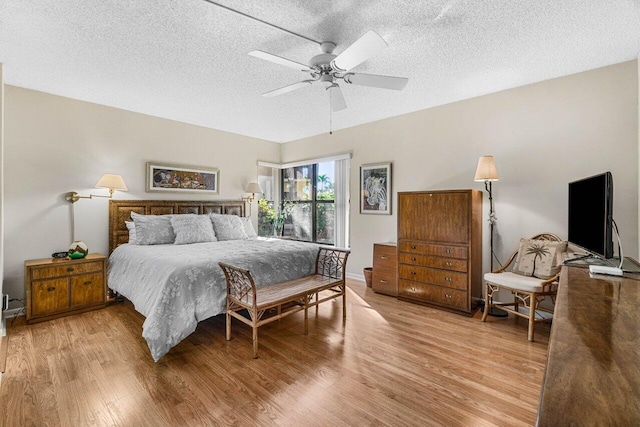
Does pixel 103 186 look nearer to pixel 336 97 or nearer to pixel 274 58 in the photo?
pixel 274 58

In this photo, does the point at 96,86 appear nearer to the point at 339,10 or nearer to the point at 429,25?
the point at 339,10

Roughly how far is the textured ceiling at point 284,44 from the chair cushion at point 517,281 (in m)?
2.08

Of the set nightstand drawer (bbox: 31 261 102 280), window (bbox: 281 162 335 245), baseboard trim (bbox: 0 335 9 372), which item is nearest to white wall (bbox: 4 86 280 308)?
nightstand drawer (bbox: 31 261 102 280)

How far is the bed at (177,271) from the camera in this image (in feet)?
8.19

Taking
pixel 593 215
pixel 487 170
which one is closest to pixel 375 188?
pixel 487 170

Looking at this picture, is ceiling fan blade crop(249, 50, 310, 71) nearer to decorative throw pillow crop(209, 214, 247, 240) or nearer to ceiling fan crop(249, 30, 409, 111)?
ceiling fan crop(249, 30, 409, 111)

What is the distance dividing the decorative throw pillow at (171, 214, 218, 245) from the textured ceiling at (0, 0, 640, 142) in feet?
5.21

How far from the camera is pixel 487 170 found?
3.35 meters

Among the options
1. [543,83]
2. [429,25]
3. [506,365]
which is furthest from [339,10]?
[506,365]

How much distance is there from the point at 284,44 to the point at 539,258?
324 cm

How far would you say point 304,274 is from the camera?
3.57m

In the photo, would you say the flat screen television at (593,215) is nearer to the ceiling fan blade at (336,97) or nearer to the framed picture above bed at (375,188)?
the ceiling fan blade at (336,97)

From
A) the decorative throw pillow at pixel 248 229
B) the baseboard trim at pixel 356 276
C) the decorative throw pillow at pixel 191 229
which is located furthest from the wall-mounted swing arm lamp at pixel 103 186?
the baseboard trim at pixel 356 276

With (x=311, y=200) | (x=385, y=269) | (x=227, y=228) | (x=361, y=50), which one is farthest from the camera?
(x=311, y=200)
